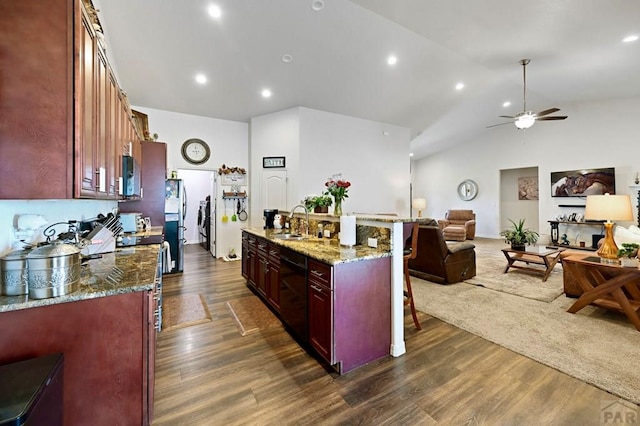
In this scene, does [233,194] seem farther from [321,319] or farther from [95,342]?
[95,342]

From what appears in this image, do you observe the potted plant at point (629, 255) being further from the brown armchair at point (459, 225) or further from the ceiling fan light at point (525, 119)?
the brown armchair at point (459, 225)

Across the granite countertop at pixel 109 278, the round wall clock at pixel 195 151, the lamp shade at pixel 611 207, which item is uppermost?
the round wall clock at pixel 195 151

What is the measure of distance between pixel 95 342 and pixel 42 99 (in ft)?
3.87

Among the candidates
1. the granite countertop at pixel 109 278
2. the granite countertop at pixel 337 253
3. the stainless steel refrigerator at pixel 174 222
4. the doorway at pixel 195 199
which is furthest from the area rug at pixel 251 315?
the doorway at pixel 195 199

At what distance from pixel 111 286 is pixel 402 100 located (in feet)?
20.7

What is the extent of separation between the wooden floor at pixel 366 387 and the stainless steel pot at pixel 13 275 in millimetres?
1087

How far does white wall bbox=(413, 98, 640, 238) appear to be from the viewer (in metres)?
6.58

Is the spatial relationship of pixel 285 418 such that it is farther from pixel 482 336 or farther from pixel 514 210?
pixel 514 210

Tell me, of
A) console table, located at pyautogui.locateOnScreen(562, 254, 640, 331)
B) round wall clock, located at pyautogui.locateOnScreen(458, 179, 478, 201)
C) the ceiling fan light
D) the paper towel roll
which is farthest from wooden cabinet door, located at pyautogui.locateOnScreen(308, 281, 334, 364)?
round wall clock, located at pyautogui.locateOnScreen(458, 179, 478, 201)

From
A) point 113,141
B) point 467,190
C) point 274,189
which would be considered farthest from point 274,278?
point 467,190

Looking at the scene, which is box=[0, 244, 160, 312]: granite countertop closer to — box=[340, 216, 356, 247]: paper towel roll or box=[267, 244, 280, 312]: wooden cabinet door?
box=[267, 244, 280, 312]: wooden cabinet door

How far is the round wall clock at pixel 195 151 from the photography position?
5.94 meters

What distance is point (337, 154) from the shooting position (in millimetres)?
6445

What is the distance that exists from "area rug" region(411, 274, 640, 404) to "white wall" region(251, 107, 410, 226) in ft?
10.8
